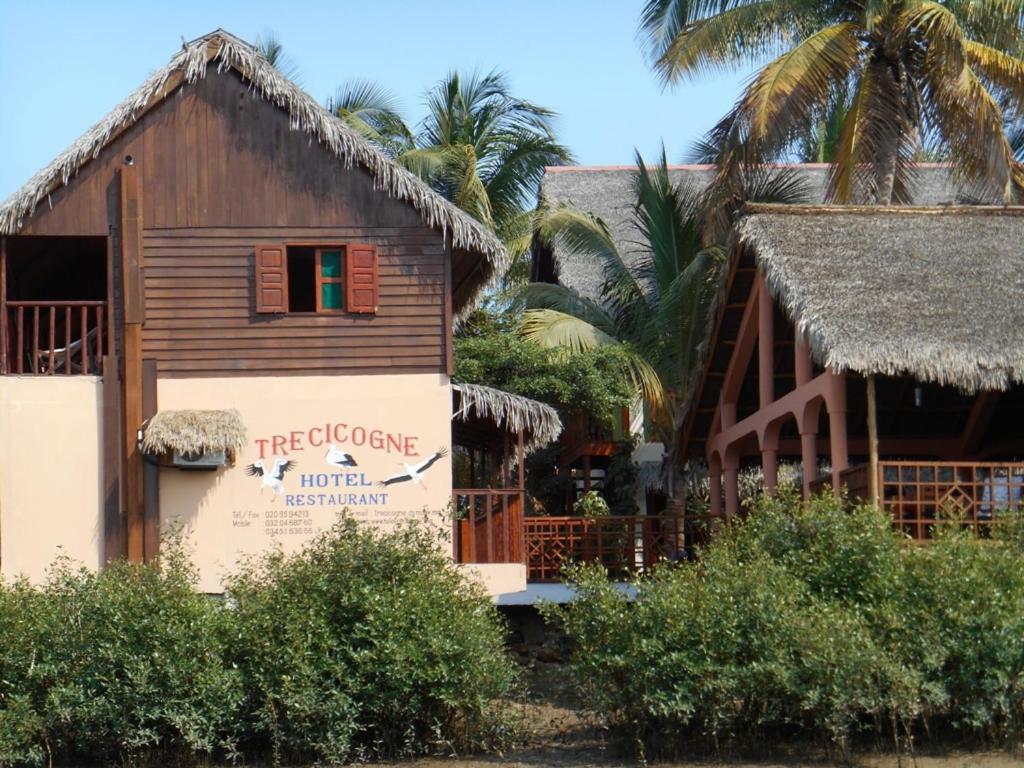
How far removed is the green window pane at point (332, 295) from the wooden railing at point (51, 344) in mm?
2254

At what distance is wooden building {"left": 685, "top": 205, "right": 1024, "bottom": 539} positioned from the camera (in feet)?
47.1

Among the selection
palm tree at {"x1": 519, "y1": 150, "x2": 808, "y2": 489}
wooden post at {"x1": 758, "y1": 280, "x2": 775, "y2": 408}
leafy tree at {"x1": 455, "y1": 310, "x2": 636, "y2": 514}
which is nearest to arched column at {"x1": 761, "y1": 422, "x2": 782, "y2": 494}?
wooden post at {"x1": 758, "y1": 280, "x2": 775, "y2": 408}

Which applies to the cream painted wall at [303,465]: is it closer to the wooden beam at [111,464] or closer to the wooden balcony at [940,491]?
the wooden beam at [111,464]

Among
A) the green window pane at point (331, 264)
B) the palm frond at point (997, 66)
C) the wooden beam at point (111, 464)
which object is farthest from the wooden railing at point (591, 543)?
the palm frond at point (997, 66)

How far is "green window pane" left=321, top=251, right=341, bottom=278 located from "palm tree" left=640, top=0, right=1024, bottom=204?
6048 mm

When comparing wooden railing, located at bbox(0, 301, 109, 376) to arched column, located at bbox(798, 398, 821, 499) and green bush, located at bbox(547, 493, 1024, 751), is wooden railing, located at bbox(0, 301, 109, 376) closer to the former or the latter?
green bush, located at bbox(547, 493, 1024, 751)

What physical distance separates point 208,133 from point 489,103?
1235 centimetres

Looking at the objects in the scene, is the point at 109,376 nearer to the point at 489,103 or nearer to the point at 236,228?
the point at 236,228

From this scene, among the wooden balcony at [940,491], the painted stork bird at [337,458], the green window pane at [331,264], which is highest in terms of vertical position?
the green window pane at [331,264]

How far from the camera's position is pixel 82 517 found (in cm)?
1570

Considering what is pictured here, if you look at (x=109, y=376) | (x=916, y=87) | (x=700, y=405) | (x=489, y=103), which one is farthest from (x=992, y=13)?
(x=109, y=376)

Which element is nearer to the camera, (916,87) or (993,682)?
(993,682)

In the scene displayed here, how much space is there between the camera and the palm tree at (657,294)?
21.1m

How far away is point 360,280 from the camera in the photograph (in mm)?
16203
